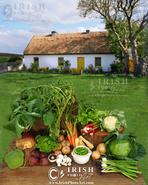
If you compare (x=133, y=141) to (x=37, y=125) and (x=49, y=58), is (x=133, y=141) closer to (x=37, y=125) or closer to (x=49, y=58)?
(x=37, y=125)

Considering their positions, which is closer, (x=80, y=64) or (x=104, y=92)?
(x=104, y=92)

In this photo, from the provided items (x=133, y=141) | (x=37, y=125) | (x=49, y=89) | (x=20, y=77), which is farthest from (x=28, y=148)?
(x=20, y=77)

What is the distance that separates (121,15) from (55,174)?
79cm

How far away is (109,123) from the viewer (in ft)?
3.97

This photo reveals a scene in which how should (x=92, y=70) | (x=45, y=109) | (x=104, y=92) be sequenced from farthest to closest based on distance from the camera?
(x=92, y=70) → (x=104, y=92) → (x=45, y=109)

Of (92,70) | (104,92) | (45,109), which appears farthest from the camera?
(92,70)

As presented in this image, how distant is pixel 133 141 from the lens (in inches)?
46.8

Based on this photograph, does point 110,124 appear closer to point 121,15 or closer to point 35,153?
point 35,153

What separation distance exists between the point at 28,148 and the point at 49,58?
0.69 meters

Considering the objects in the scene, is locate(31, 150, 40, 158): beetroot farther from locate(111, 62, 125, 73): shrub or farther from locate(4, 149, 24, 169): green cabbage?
locate(111, 62, 125, 73): shrub

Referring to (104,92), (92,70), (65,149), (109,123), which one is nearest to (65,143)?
(65,149)

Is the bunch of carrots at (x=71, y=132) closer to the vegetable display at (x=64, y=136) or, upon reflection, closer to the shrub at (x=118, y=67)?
the vegetable display at (x=64, y=136)

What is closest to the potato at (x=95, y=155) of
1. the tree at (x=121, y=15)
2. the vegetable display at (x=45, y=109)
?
the vegetable display at (x=45, y=109)

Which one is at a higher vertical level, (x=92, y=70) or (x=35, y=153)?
(x=92, y=70)
